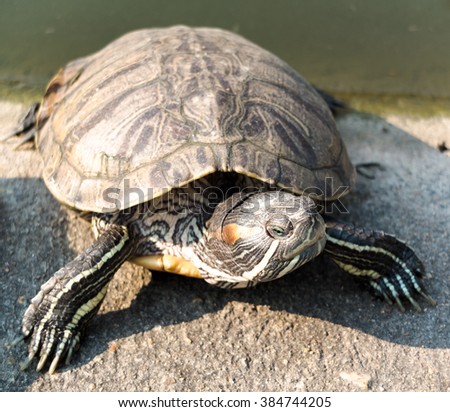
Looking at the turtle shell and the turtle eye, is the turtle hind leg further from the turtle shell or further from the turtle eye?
the turtle eye

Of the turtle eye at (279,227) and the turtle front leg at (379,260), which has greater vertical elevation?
the turtle eye at (279,227)

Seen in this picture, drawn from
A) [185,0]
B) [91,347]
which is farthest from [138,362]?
[185,0]

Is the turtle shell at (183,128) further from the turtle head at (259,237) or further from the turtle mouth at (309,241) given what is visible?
the turtle mouth at (309,241)

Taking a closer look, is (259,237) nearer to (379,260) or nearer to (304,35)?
(379,260)

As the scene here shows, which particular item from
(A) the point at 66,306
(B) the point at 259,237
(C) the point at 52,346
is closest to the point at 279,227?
(B) the point at 259,237

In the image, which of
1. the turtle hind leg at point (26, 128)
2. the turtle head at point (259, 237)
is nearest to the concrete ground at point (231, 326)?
the turtle head at point (259, 237)

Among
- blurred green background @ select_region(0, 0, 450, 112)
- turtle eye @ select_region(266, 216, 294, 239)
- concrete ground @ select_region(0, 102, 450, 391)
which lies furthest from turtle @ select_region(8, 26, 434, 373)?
blurred green background @ select_region(0, 0, 450, 112)
